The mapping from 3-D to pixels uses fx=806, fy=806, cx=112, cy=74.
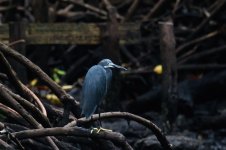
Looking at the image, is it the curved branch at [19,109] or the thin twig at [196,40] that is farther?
the thin twig at [196,40]

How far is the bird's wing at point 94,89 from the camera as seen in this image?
6074 mm

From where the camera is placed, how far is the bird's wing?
239 inches

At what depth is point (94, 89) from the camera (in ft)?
20.2

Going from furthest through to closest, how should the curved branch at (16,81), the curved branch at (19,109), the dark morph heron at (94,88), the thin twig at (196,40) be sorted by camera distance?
the thin twig at (196,40)
the curved branch at (16,81)
the dark morph heron at (94,88)
the curved branch at (19,109)

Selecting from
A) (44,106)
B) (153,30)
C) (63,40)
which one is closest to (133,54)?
(153,30)

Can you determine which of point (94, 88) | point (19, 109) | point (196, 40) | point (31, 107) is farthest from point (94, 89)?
point (196, 40)

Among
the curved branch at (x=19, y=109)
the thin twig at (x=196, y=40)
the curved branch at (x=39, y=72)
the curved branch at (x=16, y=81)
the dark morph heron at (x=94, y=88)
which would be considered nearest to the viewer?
the curved branch at (x=19, y=109)

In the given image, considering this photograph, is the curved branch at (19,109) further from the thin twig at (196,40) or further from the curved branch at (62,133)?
the thin twig at (196,40)

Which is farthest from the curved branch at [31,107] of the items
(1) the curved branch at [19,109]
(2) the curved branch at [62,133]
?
(2) the curved branch at [62,133]

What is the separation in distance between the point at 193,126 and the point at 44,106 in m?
4.41

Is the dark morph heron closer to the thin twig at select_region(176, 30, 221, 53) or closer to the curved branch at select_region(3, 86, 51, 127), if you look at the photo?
the curved branch at select_region(3, 86, 51, 127)

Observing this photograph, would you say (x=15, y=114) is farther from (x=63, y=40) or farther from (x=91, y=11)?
(x=91, y=11)

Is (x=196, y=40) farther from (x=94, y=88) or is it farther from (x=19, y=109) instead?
(x=19, y=109)

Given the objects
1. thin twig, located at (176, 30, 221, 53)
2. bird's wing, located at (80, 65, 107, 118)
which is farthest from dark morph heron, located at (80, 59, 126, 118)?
thin twig, located at (176, 30, 221, 53)
